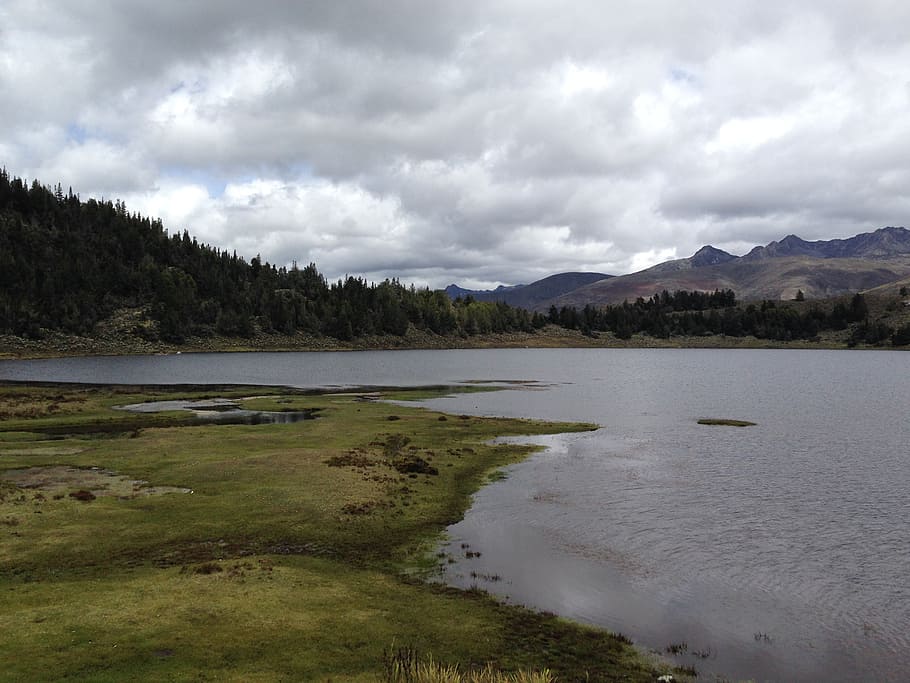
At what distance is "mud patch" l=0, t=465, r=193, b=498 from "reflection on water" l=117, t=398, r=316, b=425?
2800 centimetres

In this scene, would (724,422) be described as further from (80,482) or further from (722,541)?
(80,482)

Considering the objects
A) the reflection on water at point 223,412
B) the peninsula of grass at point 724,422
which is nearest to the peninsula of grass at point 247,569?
the reflection on water at point 223,412

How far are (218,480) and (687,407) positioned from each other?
75071 mm

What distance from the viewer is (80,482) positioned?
39.6m

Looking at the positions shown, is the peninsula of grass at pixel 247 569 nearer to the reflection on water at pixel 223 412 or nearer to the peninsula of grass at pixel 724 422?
the reflection on water at pixel 223 412

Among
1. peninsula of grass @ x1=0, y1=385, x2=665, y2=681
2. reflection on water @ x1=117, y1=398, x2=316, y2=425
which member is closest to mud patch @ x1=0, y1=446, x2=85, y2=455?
peninsula of grass @ x1=0, y1=385, x2=665, y2=681

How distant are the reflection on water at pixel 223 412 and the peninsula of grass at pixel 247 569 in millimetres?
19002

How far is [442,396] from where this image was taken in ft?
360

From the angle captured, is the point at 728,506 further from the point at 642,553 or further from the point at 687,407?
the point at 687,407

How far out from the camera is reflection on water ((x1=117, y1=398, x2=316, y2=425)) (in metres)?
74.2

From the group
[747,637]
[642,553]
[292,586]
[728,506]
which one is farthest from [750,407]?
[292,586]

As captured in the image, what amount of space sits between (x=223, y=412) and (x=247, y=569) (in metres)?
61.1

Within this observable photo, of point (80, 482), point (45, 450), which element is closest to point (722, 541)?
point (80, 482)

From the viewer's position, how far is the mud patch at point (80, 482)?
3719 centimetres
